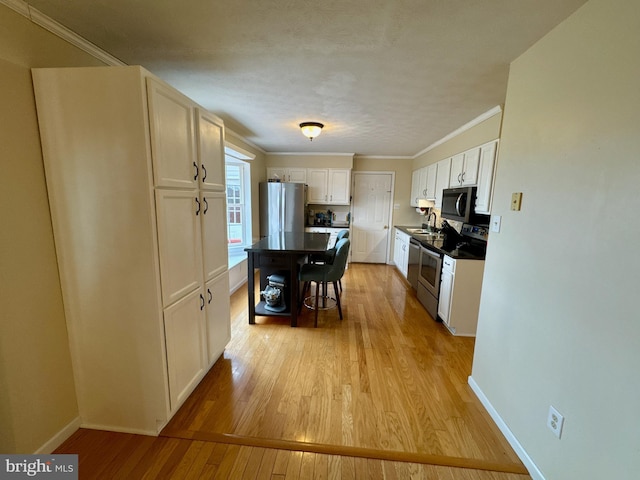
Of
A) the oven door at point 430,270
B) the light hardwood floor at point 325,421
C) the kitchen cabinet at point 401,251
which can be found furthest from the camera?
the kitchen cabinet at point 401,251

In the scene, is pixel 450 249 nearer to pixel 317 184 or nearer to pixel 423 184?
pixel 423 184

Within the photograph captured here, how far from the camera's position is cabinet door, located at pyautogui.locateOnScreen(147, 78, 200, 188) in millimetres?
1323

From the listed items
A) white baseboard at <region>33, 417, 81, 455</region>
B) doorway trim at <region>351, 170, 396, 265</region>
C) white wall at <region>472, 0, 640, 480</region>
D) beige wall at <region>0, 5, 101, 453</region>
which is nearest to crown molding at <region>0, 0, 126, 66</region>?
beige wall at <region>0, 5, 101, 453</region>

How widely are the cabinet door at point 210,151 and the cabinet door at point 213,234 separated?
0.30 feet

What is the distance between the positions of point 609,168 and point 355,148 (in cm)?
396

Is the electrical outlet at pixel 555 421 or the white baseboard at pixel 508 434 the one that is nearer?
the electrical outlet at pixel 555 421

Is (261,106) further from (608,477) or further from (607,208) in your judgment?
(608,477)

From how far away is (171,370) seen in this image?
1552mm

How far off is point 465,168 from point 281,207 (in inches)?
120

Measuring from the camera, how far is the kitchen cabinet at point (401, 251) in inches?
176

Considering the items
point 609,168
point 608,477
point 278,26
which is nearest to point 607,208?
point 609,168

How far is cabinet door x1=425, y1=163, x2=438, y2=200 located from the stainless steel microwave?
1.95 feet

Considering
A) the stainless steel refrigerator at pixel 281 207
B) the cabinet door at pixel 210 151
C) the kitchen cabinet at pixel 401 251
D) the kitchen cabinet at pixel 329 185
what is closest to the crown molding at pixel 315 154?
the kitchen cabinet at pixel 329 185

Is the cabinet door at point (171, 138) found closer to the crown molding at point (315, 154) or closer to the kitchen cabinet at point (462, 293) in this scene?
the kitchen cabinet at point (462, 293)
